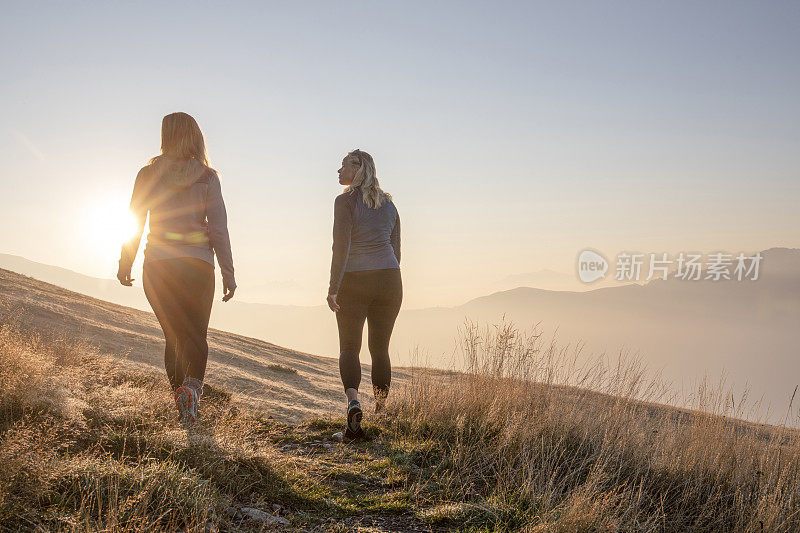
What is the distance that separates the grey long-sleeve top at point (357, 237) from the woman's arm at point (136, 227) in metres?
1.60

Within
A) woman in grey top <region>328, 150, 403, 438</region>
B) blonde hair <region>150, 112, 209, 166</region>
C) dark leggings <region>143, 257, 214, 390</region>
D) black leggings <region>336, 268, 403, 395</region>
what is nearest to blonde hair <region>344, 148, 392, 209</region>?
woman in grey top <region>328, 150, 403, 438</region>

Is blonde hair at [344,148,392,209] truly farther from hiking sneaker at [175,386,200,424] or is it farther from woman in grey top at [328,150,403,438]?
hiking sneaker at [175,386,200,424]

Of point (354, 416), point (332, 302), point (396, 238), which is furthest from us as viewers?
point (396, 238)

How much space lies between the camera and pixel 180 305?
163 inches

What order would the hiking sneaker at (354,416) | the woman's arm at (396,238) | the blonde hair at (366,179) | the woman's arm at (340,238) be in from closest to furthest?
the hiking sneaker at (354,416) → the woman's arm at (340,238) → the blonde hair at (366,179) → the woman's arm at (396,238)

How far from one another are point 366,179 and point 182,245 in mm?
1728

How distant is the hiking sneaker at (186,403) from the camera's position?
12.8ft

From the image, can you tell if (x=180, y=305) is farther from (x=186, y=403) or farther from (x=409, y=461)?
(x=409, y=461)

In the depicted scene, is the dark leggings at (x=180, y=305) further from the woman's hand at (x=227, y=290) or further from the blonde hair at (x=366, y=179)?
the blonde hair at (x=366, y=179)

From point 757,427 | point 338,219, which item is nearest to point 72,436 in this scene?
point 338,219

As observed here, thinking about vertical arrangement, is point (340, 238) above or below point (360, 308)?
above

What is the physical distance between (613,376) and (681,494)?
1.71 m

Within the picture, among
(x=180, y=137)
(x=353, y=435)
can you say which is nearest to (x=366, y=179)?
(x=180, y=137)

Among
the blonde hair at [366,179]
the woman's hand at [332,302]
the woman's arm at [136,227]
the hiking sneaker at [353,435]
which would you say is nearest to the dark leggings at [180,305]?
the woman's arm at [136,227]
